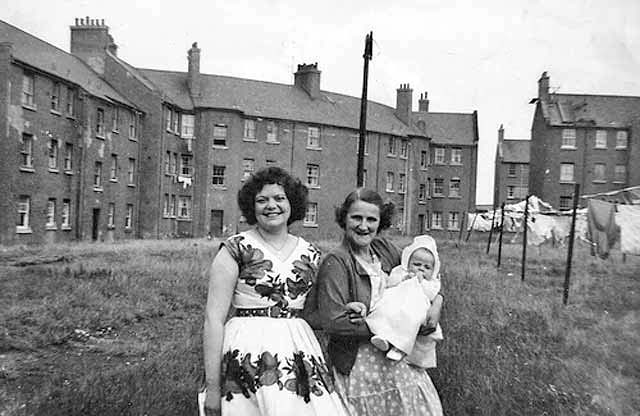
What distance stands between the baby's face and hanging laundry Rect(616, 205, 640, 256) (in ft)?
38.7

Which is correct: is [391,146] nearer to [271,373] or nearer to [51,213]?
[51,213]

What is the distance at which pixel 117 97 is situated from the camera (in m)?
37.5

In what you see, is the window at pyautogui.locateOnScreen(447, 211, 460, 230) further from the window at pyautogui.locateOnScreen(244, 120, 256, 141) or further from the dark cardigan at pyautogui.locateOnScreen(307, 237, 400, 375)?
the dark cardigan at pyautogui.locateOnScreen(307, 237, 400, 375)

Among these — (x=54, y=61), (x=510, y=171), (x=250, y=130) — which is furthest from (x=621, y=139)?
(x=54, y=61)

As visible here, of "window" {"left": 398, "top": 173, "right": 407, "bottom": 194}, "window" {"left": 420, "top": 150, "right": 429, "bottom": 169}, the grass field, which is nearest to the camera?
the grass field

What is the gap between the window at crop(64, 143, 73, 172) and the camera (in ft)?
102

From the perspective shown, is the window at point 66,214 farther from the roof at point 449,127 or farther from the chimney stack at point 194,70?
the roof at point 449,127

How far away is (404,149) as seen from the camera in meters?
55.7

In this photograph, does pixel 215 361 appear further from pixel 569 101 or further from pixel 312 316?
pixel 569 101

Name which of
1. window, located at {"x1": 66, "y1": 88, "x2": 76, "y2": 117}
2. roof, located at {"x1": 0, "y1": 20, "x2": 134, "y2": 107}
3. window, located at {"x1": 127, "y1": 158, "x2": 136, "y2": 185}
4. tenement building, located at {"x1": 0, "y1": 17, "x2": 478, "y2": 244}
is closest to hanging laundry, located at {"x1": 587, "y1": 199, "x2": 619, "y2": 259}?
tenement building, located at {"x1": 0, "y1": 17, "x2": 478, "y2": 244}

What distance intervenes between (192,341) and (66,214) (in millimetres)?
24864

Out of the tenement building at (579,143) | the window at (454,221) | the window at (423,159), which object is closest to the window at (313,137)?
the window at (423,159)

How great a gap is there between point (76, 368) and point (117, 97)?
31.8 meters

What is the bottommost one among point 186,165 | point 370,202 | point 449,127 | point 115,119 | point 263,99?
point 370,202
